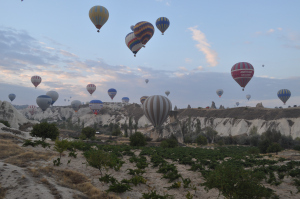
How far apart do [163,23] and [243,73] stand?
23.6 metres

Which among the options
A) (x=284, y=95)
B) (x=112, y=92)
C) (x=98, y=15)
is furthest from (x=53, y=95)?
(x=284, y=95)

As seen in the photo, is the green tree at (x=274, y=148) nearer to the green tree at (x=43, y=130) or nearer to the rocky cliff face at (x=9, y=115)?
the green tree at (x=43, y=130)

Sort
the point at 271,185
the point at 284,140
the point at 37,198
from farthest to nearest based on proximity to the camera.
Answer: the point at 284,140 < the point at 271,185 < the point at 37,198

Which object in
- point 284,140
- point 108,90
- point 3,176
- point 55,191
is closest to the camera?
point 55,191

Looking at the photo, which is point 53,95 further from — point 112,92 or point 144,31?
point 144,31

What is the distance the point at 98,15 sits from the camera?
4397 centimetres

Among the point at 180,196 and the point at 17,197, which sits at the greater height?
the point at 17,197

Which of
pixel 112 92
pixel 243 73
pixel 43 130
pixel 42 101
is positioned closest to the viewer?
pixel 43 130

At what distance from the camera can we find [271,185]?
1502cm

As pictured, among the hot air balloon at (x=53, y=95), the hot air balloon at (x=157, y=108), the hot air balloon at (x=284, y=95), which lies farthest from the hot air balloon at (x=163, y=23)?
the hot air balloon at (x=53, y=95)

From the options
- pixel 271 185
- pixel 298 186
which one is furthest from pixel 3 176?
pixel 298 186

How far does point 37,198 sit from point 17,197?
3.30 feet

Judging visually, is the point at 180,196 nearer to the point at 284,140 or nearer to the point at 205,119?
the point at 284,140

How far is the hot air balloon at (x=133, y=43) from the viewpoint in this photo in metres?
51.9
